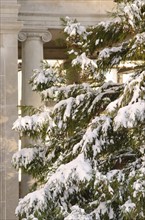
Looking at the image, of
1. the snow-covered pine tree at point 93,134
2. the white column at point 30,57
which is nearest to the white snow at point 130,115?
the snow-covered pine tree at point 93,134

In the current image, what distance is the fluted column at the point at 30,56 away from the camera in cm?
2155

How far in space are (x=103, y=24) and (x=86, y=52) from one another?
2.16 feet

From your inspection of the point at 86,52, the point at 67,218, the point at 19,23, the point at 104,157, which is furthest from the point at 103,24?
the point at 19,23

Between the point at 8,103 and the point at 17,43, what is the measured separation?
2.10m

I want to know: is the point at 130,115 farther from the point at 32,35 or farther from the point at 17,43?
the point at 32,35

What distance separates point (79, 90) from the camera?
1265 centimetres

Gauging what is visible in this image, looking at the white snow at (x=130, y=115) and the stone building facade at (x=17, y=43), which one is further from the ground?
the stone building facade at (x=17, y=43)

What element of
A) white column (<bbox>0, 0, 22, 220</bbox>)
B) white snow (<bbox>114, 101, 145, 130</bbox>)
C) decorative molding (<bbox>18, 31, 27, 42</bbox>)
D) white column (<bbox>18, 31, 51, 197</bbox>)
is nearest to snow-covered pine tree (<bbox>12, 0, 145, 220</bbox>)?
white snow (<bbox>114, 101, 145, 130</bbox>)

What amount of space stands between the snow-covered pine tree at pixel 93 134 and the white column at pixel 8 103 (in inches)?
249

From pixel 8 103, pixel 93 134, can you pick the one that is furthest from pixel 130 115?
pixel 8 103

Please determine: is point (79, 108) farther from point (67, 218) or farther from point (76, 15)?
point (76, 15)

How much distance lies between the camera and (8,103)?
20156mm

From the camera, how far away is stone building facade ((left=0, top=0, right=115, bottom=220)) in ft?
65.3

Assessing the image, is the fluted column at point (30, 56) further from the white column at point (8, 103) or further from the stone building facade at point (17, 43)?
the white column at point (8, 103)
